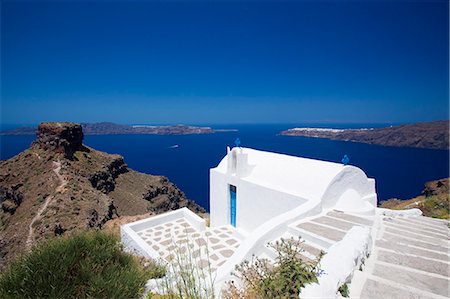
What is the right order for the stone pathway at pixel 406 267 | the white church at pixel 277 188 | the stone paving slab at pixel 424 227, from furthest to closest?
the white church at pixel 277 188, the stone paving slab at pixel 424 227, the stone pathway at pixel 406 267

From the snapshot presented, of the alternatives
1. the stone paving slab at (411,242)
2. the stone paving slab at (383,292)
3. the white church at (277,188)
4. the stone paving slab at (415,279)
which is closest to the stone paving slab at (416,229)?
the stone paving slab at (411,242)

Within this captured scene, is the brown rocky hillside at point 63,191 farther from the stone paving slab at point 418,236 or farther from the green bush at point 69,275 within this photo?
the stone paving slab at point 418,236

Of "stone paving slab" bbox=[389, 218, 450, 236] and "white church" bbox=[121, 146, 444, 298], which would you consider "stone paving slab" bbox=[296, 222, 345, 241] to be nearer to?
"white church" bbox=[121, 146, 444, 298]

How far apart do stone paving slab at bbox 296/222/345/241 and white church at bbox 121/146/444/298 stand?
0.03 m

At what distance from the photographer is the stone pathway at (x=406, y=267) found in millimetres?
3531

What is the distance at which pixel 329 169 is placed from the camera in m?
9.09

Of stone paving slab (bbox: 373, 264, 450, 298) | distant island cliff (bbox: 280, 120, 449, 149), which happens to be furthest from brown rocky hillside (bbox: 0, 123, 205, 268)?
distant island cliff (bbox: 280, 120, 449, 149)

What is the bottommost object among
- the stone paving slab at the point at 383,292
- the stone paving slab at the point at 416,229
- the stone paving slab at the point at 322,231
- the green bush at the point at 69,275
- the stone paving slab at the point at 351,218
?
the stone paving slab at the point at 416,229

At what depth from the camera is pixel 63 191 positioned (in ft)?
64.3

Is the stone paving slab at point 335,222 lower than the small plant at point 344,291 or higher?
lower

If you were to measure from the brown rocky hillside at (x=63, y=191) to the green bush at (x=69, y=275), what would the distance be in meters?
9.71

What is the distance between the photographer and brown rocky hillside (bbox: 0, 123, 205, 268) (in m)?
16.0

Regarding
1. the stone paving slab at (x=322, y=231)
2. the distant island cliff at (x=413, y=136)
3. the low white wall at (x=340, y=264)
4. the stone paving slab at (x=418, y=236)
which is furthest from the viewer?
the distant island cliff at (x=413, y=136)

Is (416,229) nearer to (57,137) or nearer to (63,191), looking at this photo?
(63,191)
